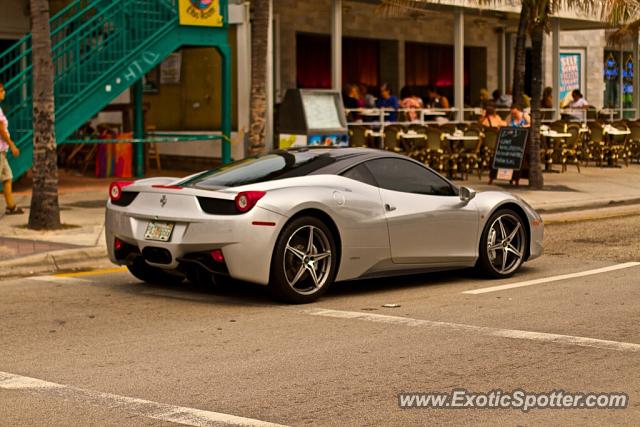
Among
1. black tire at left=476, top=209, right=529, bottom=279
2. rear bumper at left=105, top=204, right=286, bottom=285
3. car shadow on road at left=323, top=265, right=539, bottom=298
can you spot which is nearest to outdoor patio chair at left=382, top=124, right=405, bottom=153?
car shadow on road at left=323, top=265, right=539, bottom=298

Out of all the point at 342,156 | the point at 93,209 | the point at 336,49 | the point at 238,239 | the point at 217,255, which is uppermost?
the point at 336,49

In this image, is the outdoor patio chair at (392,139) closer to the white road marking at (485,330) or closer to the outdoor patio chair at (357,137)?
the outdoor patio chair at (357,137)

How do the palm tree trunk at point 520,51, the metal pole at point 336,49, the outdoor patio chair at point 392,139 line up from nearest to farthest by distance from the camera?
the palm tree trunk at point 520,51, the metal pole at point 336,49, the outdoor patio chair at point 392,139

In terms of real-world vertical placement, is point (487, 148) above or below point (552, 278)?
above

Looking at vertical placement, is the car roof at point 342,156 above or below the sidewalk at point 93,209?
above

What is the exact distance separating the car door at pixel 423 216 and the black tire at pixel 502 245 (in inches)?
6.5

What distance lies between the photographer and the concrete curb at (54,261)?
39.4 ft

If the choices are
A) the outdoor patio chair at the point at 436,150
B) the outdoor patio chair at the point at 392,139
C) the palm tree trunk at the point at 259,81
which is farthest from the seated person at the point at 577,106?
the palm tree trunk at the point at 259,81

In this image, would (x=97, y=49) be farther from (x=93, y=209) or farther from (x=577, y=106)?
(x=577, y=106)

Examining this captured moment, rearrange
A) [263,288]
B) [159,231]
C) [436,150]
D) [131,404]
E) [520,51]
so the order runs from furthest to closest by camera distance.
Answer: [436,150] < [520,51] < [263,288] < [159,231] < [131,404]

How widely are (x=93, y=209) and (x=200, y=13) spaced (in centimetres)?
537

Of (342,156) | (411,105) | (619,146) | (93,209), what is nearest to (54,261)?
(342,156)

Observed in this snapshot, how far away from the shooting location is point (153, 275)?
11.0 metres

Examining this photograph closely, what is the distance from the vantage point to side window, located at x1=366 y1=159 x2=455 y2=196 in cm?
1071
